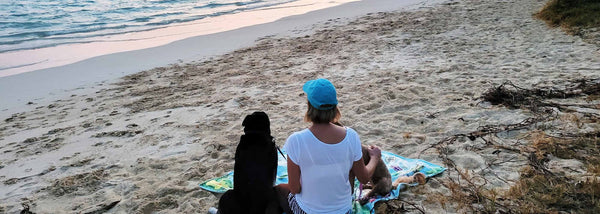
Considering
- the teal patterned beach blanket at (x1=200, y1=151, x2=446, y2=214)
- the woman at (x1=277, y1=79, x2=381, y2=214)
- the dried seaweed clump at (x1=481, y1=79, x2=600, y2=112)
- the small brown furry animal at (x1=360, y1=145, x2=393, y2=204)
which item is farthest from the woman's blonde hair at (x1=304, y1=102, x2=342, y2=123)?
the dried seaweed clump at (x1=481, y1=79, x2=600, y2=112)

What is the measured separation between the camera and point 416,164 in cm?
378

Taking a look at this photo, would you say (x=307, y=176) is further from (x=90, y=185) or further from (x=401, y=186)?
(x=90, y=185)

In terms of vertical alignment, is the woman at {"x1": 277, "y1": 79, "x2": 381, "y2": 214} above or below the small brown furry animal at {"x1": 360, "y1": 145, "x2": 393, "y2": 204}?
above

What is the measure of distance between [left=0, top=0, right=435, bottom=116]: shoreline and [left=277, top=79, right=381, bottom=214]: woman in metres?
6.31

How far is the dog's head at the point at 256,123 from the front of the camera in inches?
112

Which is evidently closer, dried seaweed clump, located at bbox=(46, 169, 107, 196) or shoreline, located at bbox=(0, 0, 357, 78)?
dried seaweed clump, located at bbox=(46, 169, 107, 196)

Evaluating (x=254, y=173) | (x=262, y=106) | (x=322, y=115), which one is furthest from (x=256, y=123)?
(x=262, y=106)

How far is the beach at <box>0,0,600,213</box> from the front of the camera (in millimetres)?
3902

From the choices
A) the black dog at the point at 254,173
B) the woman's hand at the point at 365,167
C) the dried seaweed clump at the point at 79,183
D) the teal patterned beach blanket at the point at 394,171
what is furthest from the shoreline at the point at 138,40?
the woman's hand at the point at 365,167

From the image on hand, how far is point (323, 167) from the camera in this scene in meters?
2.58

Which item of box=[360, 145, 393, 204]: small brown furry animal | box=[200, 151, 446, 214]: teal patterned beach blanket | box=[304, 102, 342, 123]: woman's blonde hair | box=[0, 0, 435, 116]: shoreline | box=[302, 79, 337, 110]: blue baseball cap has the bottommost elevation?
box=[0, 0, 435, 116]: shoreline

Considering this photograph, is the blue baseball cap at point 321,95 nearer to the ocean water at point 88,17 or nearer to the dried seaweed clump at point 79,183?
the dried seaweed clump at point 79,183

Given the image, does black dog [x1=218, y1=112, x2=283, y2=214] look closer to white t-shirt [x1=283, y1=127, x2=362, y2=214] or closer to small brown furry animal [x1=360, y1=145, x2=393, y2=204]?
white t-shirt [x1=283, y1=127, x2=362, y2=214]

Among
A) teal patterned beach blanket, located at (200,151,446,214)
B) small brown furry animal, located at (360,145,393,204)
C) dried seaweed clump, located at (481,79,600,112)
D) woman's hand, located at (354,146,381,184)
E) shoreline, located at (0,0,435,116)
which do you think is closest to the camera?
woman's hand, located at (354,146,381,184)
